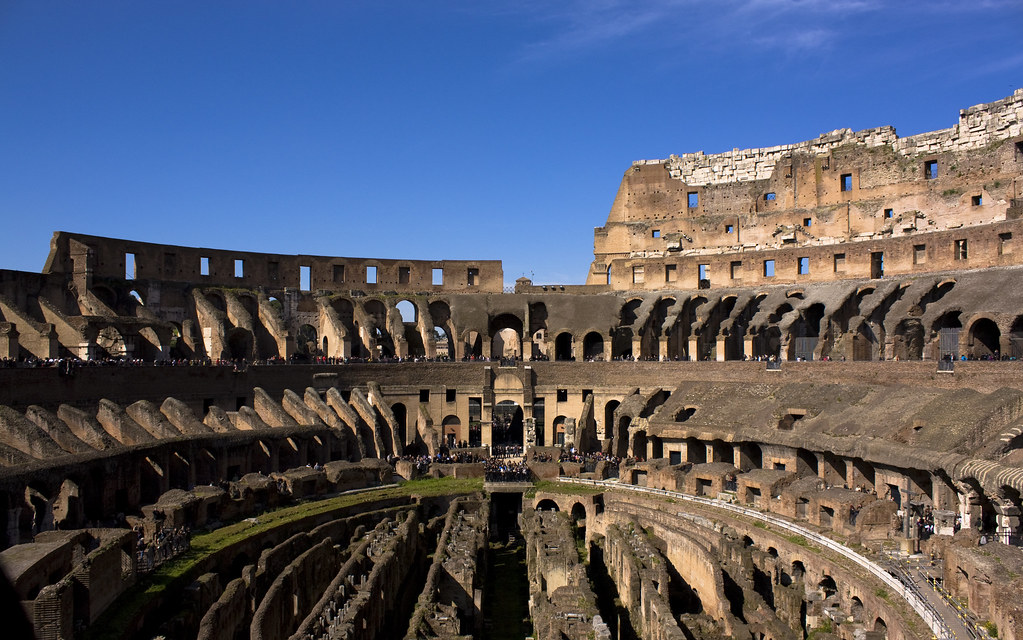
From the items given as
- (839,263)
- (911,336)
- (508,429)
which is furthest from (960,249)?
(508,429)

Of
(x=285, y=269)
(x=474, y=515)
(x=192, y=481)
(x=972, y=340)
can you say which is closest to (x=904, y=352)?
(x=972, y=340)

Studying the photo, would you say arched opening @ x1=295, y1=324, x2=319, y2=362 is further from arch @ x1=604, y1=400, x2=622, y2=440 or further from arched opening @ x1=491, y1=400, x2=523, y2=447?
arch @ x1=604, y1=400, x2=622, y2=440

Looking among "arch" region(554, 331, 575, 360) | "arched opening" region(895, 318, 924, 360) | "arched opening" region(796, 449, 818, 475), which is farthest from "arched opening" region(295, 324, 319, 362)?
"arched opening" region(895, 318, 924, 360)

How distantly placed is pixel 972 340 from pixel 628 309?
68.0 feet

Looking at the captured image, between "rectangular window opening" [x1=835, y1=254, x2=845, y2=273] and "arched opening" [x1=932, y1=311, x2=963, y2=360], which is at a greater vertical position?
"rectangular window opening" [x1=835, y1=254, x2=845, y2=273]

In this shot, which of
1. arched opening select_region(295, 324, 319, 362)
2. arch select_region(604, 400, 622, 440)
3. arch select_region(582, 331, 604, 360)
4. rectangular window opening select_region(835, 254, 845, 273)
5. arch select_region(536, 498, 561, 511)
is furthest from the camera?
arch select_region(582, 331, 604, 360)

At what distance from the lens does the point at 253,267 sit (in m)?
49.6

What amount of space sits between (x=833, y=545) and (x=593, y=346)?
97.1 ft

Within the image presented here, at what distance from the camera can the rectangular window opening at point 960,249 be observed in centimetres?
3956

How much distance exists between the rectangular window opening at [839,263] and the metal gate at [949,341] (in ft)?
30.8

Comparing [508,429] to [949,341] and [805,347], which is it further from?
[949,341]

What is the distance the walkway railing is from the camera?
16737 mm

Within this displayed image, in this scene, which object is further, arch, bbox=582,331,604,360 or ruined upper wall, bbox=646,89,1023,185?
arch, bbox=582,331,604,360

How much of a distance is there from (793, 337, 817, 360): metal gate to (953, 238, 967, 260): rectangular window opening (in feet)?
25.6
